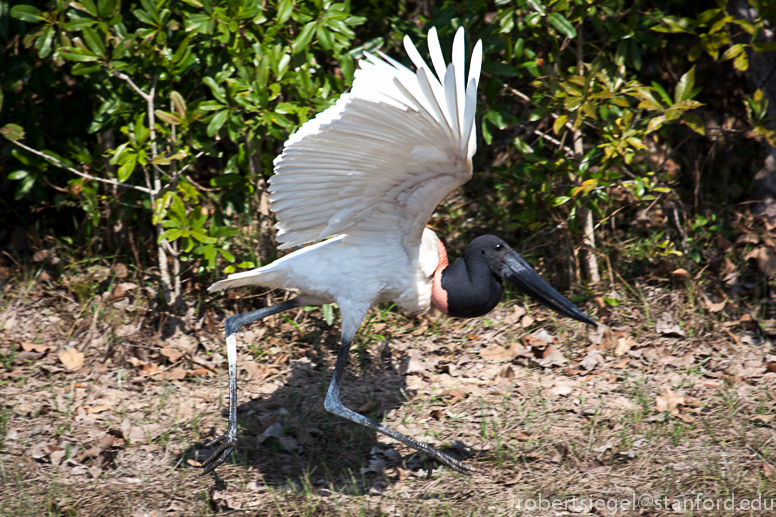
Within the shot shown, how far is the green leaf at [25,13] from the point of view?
12.5 ft

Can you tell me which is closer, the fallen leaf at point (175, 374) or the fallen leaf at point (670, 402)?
the fallen leaf at point (670, 402)

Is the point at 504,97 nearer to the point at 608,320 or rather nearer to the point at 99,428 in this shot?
the point at 608,320

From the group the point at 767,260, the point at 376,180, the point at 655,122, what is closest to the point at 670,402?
the point at 767,260

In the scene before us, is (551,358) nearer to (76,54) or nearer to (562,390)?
(562,390)

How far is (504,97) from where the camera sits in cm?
545

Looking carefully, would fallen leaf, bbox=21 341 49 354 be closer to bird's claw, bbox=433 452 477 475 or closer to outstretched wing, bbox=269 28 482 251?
outstretched wing, bbox=269 28 482 251

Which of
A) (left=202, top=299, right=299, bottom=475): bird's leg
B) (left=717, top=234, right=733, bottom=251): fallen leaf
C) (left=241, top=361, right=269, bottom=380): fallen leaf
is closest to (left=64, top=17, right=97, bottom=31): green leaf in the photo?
(left=202, top=299, right=299, bottom=475): bird's leg

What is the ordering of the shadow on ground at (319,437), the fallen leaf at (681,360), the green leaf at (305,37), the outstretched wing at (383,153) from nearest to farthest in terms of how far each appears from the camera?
the outstretched wing at (383,153), the shadow on ground at (319,437), the green leaf at (305,37), the fallen leaf at (681,360)

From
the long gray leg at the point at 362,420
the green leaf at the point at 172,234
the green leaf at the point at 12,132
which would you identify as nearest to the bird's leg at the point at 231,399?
the long gray leg at the point at 362,420

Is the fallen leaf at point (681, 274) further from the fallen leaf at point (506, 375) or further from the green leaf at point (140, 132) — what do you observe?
the green leaf at point (140, 132)

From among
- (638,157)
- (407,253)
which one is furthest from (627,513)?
(638,157)

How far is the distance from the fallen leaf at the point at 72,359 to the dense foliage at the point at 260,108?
63cm

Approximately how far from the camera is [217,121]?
12.9 ft

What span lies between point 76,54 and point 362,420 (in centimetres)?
244
